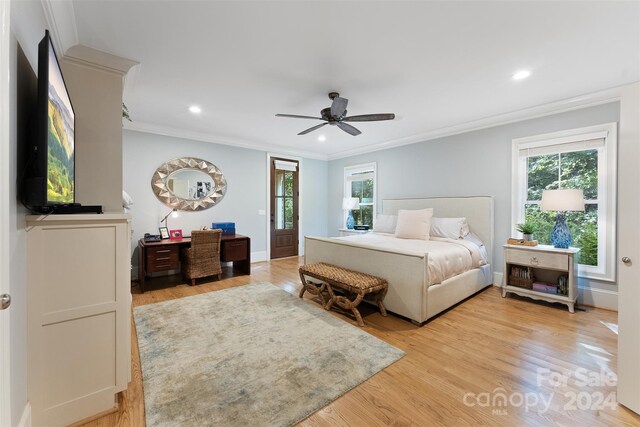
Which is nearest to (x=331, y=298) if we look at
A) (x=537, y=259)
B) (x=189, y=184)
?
(x=537, y=259)

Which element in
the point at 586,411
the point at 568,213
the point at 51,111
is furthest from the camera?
the point at 568,213

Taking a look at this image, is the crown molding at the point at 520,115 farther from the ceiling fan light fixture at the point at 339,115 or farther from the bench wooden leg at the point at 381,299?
the bench wooden leg at the point at 381,299

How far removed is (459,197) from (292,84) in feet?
10.2

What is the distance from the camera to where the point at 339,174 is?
6.39m

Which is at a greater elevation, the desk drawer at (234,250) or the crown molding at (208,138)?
the crown molding at (208,138)

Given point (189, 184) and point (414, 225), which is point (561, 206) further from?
point (189, 184)

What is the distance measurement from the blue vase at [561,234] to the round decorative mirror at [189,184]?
5.13m

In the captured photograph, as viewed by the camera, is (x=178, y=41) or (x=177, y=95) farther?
(x=177, y=95)

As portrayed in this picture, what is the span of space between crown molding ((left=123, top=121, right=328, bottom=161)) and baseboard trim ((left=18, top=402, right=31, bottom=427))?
13.1ft

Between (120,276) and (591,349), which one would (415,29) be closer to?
(120,276)

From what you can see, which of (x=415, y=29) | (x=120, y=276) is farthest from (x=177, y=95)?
(x=415, y=29)

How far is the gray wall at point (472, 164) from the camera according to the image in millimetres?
3272

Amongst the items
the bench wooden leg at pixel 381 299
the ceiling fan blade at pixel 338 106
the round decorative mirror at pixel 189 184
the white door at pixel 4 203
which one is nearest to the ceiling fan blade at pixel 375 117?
the ceiling fan blade at pixel 338 106

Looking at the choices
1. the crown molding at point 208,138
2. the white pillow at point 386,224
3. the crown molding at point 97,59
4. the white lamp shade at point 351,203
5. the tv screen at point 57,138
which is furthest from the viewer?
the white lamp shade at point 351,203
